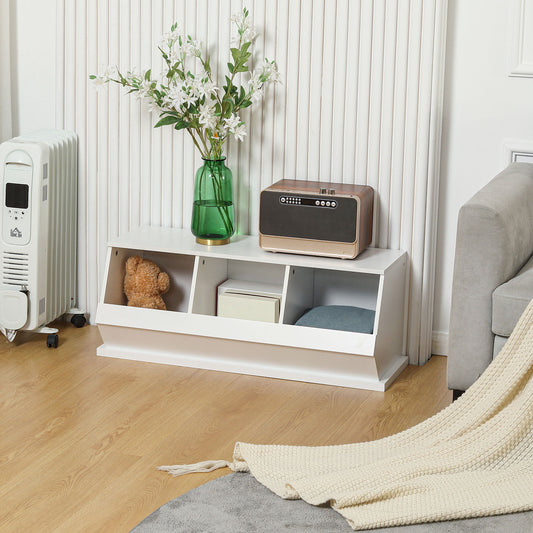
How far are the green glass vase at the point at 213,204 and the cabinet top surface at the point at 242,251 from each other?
5cm

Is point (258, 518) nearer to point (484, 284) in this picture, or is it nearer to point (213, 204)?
point (484, 284)

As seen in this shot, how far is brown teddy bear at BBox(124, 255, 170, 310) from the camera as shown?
11.3 ft

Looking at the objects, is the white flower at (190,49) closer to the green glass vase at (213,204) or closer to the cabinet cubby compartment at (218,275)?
the green glass vase at (213,204)

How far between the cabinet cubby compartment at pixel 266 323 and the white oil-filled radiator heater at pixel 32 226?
0.25 metres

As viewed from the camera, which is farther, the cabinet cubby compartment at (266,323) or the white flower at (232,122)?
the white flower at (232,122)

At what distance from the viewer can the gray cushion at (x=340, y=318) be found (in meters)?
3.16

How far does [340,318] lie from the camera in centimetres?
323

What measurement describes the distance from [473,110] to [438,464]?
4.34 ft

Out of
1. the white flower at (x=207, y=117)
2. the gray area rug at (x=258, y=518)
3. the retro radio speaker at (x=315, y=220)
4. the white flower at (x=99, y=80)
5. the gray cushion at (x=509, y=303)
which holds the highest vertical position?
the white flower at (x=99, y=80)

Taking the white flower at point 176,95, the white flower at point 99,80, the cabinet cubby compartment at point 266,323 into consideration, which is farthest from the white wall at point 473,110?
the white flower at point 99,80

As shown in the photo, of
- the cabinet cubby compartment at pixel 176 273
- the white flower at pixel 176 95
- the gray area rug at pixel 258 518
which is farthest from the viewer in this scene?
the cabinet cubby compartment at pixel 176 273

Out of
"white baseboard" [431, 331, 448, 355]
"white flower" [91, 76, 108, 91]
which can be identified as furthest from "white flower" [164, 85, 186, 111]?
"white baseboard" [431, 331, 448, 355]

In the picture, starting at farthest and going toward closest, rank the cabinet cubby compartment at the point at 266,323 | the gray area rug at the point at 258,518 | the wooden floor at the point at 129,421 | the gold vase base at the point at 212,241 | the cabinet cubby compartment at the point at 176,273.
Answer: the cabinet cubby compartment at the point at 176,273, the gold vase base at the point at 212,241, the cabinet cubby compartment at the point at 266,323, the wooden floor at the point at 129,421, the gray area rug at the point at 258,518

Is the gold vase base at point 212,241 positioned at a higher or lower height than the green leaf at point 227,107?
lower
